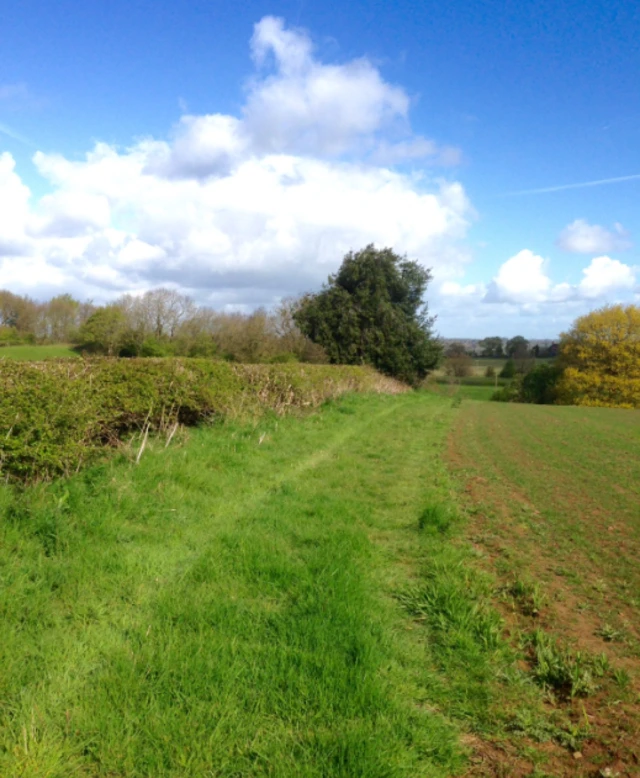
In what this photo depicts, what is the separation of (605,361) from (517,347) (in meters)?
40.0

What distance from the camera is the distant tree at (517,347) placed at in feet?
298

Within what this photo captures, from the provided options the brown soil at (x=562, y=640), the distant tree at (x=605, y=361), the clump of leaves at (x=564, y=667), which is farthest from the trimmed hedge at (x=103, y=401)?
the distant tree at (x=605, y=361)

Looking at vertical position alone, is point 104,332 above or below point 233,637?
above

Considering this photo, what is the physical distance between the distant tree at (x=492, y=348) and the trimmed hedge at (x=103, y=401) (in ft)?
294

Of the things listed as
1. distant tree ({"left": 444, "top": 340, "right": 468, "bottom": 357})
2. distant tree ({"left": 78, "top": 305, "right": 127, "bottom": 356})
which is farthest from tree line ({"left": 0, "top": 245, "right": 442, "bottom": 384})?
distant tree ({"left": 444, "top": 340, "right": 468, "bottom": 357})

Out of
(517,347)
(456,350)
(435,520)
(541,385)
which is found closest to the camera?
(435,520)

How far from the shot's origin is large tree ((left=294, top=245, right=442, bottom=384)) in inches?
1495

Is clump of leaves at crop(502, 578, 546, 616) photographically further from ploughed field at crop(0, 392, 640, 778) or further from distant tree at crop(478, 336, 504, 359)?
distant tree at crop(478, 336, 504, 359)

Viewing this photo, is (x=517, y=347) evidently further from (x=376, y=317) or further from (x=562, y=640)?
(x=562, y=640)

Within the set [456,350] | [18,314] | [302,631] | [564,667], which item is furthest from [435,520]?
[456,350]

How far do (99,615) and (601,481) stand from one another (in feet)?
30.6

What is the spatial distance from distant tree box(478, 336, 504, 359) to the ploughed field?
3769 inches

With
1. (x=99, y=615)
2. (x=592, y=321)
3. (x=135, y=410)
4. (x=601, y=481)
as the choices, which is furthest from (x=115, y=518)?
(x=592, y=321)

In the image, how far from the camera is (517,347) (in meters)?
94.4
